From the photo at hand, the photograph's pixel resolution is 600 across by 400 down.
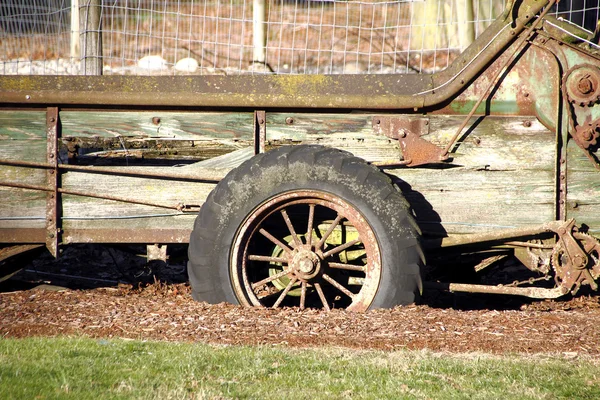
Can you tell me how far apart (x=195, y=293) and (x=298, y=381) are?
77.8 inches

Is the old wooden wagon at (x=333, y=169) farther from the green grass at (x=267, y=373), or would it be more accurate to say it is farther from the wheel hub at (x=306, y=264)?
the green grass at (x=267, y=373)

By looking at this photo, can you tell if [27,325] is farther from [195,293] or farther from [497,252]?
[497,252]

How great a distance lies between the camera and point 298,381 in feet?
12.9

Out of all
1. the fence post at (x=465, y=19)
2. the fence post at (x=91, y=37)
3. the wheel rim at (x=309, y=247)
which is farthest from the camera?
the fence post at (x=465, y=19)

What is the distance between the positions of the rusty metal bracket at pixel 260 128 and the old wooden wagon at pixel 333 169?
0.5 inches

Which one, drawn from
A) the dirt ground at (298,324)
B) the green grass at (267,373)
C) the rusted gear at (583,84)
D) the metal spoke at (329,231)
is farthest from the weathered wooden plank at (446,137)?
the green grass at (267,373)

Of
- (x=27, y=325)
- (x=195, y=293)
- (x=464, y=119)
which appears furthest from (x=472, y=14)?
(x=27, y=325)

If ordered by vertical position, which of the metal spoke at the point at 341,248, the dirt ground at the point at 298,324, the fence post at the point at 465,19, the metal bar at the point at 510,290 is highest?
the fence post at the point at 465,19

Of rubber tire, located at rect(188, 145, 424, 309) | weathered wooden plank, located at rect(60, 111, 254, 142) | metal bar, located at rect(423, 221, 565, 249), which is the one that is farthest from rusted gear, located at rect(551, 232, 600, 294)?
weathered wooden plank, located at rect(60, 111, 254, 142)

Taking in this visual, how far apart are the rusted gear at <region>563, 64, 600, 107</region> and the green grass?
2.30m

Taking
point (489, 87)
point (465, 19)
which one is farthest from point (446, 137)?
point (465, 19)

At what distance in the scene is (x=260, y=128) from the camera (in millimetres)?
6191

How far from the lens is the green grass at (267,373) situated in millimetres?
3754

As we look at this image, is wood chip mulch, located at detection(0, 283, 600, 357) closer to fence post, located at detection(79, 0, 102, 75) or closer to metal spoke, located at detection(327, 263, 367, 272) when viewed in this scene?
metal spoke, located at detection(327, 263, 367, 272)
